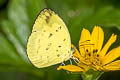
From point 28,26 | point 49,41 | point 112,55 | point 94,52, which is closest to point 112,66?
point 112,55

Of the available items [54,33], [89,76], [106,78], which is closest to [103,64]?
[89,76]

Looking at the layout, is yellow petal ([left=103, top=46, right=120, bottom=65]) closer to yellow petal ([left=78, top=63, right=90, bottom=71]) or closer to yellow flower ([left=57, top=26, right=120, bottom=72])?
yellow flower ([left=57, top=26, right=120, bottom=72])

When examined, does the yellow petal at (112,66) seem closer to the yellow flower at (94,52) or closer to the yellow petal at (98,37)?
the yellow flower at (94,52)

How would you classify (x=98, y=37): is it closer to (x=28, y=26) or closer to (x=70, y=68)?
(x=70, y=68)

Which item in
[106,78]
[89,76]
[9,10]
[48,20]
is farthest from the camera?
[9,10]

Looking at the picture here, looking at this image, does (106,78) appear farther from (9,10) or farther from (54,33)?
(9,10)

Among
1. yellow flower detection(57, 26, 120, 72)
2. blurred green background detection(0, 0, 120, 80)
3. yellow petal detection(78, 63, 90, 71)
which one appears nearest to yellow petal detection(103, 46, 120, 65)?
yellow flower detection(57, 26, 120, 72)

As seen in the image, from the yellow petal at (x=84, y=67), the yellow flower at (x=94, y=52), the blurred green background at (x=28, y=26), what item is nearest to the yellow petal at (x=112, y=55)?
the yellow flower at (x=94, y=52)
